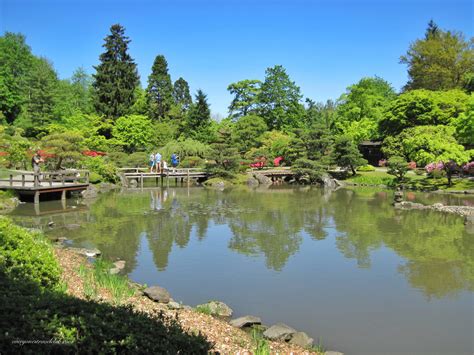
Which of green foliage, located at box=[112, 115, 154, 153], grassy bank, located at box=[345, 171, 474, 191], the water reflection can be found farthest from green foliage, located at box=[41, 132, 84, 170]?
grassy bank, located at box=[345, 171, 474, 191]

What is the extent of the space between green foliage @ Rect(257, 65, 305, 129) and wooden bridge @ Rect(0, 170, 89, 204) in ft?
82.3

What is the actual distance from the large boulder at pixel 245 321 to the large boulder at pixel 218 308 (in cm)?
42

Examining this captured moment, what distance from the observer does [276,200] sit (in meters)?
22.0

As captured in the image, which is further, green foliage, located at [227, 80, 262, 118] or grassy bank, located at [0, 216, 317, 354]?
green foliage, located at [227, 80, 262, 118]

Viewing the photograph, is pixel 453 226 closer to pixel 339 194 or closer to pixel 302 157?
pixel 339 194

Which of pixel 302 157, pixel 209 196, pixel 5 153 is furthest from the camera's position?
pixel 302 157

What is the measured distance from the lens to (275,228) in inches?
575

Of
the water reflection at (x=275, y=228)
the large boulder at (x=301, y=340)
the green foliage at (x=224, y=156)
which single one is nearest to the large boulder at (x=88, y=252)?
the water reflection at (x=275, y=228)

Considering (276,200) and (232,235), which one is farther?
(276,200)

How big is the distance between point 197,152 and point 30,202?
51.9ft

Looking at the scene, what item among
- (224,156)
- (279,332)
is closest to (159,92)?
(224,156)

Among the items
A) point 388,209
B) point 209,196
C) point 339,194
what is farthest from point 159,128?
point 388,209

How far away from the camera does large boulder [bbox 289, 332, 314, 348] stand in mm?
6004

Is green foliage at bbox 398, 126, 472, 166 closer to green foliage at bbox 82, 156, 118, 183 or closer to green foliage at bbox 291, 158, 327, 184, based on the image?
green foliage at bbox 291, 158, 327, 184
